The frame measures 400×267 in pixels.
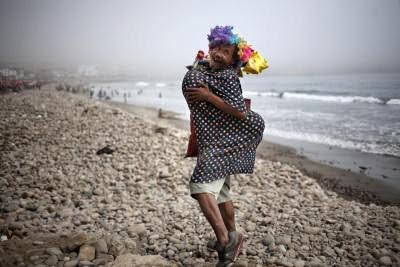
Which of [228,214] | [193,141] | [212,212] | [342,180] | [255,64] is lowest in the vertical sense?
[342,180]

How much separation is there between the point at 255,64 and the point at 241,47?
0.22 meters

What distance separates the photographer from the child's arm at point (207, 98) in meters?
2.46

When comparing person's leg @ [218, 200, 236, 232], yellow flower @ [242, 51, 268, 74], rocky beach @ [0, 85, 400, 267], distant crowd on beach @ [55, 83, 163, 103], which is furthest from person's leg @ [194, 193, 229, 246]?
distant crowd on beach @ [55, 83, 163, 103]

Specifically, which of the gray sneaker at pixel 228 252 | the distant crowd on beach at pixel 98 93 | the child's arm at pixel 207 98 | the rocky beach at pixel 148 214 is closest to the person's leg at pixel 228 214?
the gray sneaker at pixel 228 252

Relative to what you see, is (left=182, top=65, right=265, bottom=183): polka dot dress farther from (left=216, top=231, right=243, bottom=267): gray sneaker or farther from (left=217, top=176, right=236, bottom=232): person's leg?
(left=216, top=231, right=243, bottom=267): gray sneaker

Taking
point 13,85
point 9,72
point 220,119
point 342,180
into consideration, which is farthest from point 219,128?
point 13,85

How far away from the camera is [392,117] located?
19.1m

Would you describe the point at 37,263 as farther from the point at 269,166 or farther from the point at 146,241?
the point at 269,166

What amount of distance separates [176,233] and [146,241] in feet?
1.36

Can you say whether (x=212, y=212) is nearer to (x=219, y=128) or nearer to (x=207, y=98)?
(x=219, y=128)

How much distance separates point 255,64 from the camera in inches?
109

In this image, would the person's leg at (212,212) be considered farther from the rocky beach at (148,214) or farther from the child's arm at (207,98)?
the child's arm at (207,98)

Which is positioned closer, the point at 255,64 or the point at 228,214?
the point at 255,64

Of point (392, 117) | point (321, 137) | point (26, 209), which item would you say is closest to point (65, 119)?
point (26, 209)
